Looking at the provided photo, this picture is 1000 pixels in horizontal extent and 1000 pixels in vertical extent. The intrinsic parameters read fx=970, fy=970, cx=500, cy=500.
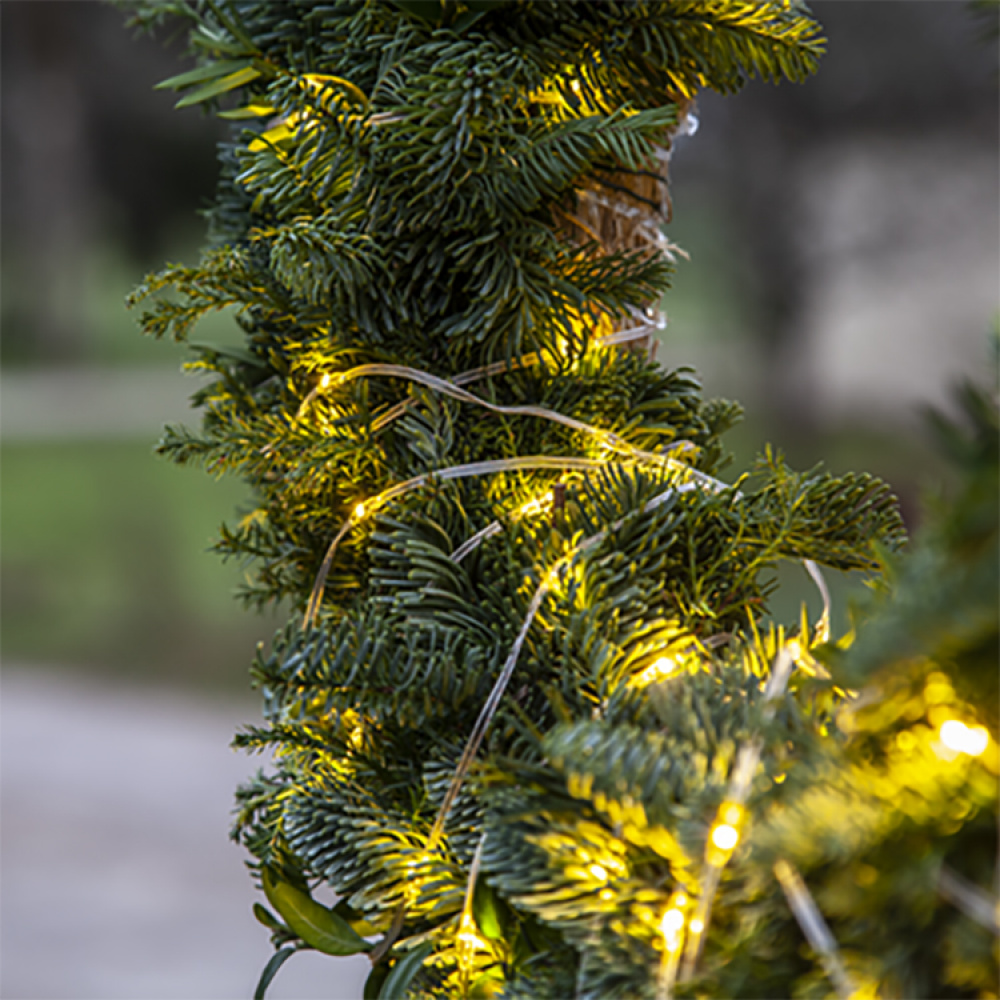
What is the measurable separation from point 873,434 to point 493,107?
211 cm

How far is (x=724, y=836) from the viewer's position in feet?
0.61

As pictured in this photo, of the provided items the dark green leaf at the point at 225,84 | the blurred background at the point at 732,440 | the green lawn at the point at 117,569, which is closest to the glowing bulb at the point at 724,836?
the dark green leaf at the point at 225,84

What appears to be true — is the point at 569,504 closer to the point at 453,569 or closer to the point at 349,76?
the point at 453,569

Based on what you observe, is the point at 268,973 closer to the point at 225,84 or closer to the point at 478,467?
the point at 478,467

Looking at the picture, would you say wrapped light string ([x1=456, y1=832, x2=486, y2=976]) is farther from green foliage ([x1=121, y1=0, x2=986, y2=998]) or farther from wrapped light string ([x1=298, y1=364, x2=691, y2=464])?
wrapped light string ([x1=298, y1=364, x2=691, y2=464])

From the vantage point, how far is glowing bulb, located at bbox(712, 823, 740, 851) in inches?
7.3

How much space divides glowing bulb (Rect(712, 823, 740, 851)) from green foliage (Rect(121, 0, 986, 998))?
31mm

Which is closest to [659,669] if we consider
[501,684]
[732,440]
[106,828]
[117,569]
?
[501,684]

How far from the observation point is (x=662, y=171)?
1.16 feet

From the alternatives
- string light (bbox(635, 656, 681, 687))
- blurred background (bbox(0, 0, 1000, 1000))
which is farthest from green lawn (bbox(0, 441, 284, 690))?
string light (bbox(635, 656, 681, 687))

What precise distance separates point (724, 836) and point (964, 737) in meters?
0.05

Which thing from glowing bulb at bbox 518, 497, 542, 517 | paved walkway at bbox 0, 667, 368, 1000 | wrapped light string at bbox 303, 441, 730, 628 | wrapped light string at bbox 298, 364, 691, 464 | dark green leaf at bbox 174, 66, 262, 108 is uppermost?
dark green leaf at bbox 174, 66, 262, 108

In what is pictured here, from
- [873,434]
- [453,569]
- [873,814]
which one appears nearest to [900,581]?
[873,814]

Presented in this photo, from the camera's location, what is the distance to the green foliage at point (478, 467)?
0.27 meters
